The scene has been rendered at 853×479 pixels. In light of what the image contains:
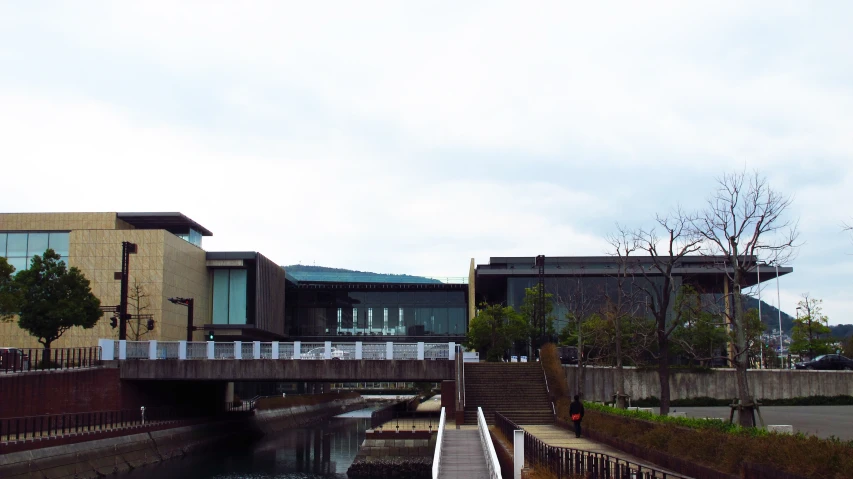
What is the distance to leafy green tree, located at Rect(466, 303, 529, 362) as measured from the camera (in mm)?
55541

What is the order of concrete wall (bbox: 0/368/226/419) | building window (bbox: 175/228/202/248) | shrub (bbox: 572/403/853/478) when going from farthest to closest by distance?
Answer: building window (bbox: 175/228/202/248)
concrete wall (bbox: 0/368/226/419)
shrub (bbox: 572/403/853/478)

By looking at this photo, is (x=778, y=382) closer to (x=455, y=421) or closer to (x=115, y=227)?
(x=455, y=421)

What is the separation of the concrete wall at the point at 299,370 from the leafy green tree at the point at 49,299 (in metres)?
5.26

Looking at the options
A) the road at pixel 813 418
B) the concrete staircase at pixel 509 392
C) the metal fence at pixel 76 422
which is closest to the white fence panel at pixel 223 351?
the metal fence at pixel 76 422

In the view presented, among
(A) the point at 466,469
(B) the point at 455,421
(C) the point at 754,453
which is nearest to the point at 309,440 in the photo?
(B) the point at 455,421

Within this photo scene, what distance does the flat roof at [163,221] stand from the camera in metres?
62.2

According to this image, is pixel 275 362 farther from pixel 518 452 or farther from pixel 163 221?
pixel 163 221

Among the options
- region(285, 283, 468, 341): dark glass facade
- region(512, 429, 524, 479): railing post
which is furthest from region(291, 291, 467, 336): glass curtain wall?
region(512, 429, 524, 479): railing post

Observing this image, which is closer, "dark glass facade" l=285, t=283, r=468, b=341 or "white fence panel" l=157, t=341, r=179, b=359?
"white fence panel" l=157, t=341, r=179, b=359

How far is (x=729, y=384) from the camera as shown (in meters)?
42.6

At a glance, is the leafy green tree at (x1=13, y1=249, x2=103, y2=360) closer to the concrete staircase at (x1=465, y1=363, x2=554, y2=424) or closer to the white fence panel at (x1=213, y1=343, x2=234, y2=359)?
the white fence panel at (x1=213, y1=343, x2=234, y2=359)

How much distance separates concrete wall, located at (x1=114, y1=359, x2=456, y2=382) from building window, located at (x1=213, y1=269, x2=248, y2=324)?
25.8m

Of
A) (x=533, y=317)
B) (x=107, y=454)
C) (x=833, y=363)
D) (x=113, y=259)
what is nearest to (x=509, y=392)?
(x=533, y=317)

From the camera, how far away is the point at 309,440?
53750 mm
